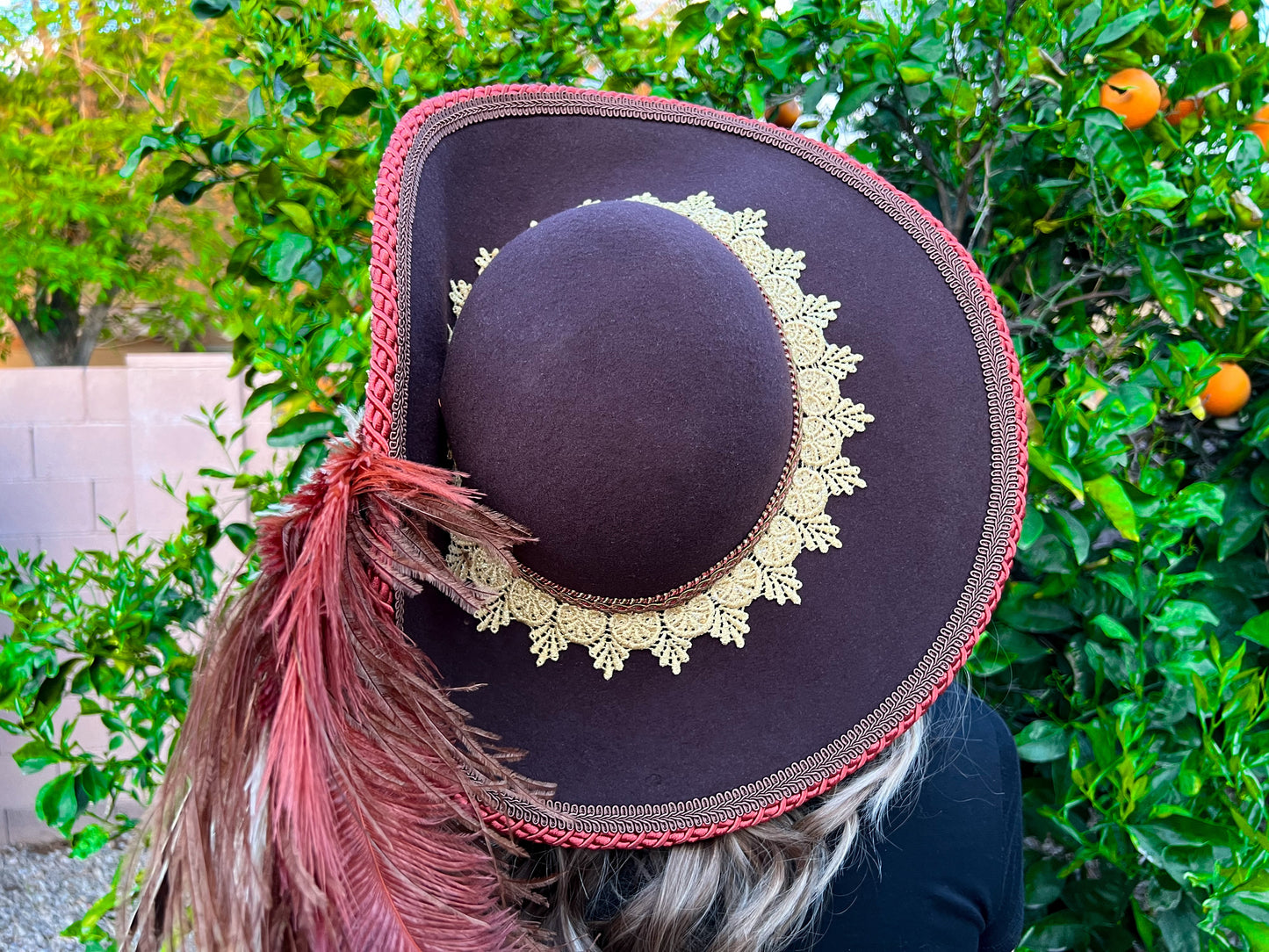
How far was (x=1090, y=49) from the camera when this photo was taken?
45.9 inches

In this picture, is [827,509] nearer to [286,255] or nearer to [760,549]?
[760,549]

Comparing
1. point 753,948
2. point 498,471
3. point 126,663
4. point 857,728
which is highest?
point 498,471

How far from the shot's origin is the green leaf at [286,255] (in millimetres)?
1286

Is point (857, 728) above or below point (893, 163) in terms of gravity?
below

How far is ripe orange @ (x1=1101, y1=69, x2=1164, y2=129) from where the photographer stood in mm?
1199

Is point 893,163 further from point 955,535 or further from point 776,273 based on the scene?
point 955,535

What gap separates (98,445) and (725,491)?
12.4 ft

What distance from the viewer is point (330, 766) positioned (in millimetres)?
632

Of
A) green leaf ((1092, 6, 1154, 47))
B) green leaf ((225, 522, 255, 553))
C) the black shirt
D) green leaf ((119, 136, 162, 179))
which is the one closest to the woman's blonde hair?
the black shirt

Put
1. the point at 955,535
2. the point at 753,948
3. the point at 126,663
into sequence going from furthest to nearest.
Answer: the point at 126,663 → the point at 955,535 → the point at 753,948

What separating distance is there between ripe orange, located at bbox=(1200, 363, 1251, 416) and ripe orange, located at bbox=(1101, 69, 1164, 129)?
1.40 feet

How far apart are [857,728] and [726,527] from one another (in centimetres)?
25

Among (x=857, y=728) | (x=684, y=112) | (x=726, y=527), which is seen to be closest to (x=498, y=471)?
(x=726, y=527)

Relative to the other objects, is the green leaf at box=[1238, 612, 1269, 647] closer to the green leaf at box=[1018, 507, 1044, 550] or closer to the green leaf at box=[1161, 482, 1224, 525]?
the green leaf at box=[1161, 482, 1224, 525]
